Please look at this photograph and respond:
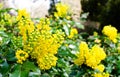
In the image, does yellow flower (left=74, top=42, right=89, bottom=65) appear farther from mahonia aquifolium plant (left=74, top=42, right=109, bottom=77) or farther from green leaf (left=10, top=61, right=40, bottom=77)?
green leaf (left=10, top=61, right=40, bottom=77)

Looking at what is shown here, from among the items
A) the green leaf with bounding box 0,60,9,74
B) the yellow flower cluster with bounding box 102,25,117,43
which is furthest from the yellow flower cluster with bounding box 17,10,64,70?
the yellow flower cluster with bounding box 102,25,117,43

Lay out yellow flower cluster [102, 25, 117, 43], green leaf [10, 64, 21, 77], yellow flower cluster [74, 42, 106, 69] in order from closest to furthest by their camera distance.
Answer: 1. green leaf [10, 64, 21, 77]
2. yellow flower cluster [74, 42, 106, 69]
3. yellow flower cluster [102, 25, 117, 43]

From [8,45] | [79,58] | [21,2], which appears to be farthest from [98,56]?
[21,2]

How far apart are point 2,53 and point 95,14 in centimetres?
868

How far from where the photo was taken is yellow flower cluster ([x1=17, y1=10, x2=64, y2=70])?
5.91ft

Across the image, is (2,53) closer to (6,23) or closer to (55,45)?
(55,45)

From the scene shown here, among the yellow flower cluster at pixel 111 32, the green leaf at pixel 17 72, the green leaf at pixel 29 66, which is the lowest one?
the green leaf at pixel 17 72

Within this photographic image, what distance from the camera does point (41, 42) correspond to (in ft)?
5.90

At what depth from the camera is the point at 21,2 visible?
23.9ft

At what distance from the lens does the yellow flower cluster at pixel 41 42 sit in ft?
5.91

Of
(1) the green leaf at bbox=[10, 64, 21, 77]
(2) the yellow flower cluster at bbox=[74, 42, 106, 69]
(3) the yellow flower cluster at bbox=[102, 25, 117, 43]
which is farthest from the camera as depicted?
(3) the yellow flower cluster at bbox=[102, 25, 117, 43]

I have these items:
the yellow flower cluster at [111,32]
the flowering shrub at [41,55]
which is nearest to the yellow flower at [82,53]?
the flowering shrub at [41,55]

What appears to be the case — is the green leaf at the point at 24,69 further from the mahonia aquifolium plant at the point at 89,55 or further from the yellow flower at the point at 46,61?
the mahonia aquifolium plant at the point at 89,55

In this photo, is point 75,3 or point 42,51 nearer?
point 42,51
